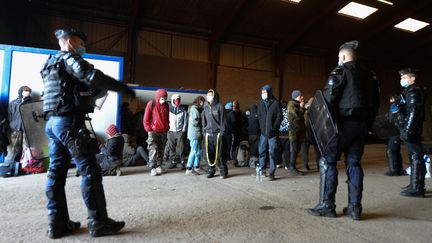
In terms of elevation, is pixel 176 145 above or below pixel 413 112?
below

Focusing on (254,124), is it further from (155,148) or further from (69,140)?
(69,140)

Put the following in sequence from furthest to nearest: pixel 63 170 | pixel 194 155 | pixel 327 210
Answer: pixel 194 155, pixel 327 210, pixel 63 170

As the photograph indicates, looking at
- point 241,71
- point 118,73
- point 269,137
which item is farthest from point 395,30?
point 118,73

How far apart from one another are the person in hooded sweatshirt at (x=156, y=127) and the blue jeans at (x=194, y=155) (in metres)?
0.61

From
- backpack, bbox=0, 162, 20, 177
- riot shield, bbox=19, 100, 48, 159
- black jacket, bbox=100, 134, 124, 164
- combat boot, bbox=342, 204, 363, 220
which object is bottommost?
backpack, bbox=0, 162, 20, 177

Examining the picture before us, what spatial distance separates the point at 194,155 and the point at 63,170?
10.9 ft

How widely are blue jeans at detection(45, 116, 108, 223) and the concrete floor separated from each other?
9.8 inches

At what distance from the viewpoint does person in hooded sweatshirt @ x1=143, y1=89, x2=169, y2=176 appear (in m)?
5.38

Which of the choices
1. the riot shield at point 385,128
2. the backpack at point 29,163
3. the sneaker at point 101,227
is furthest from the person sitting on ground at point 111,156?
the riot shield at point 385,128

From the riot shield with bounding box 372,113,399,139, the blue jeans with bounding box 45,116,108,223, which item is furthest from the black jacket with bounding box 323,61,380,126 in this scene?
the riot shield with bounding box 372,113,399,139

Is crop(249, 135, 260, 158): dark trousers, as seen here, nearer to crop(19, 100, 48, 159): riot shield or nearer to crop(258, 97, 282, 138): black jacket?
crop(258, 97, 282, 138): black jacket

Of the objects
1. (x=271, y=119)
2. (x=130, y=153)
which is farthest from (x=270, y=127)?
(x=130, y=153)

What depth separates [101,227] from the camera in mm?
2234

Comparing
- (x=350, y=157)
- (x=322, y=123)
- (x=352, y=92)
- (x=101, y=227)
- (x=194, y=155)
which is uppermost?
(x=352, y=92)
